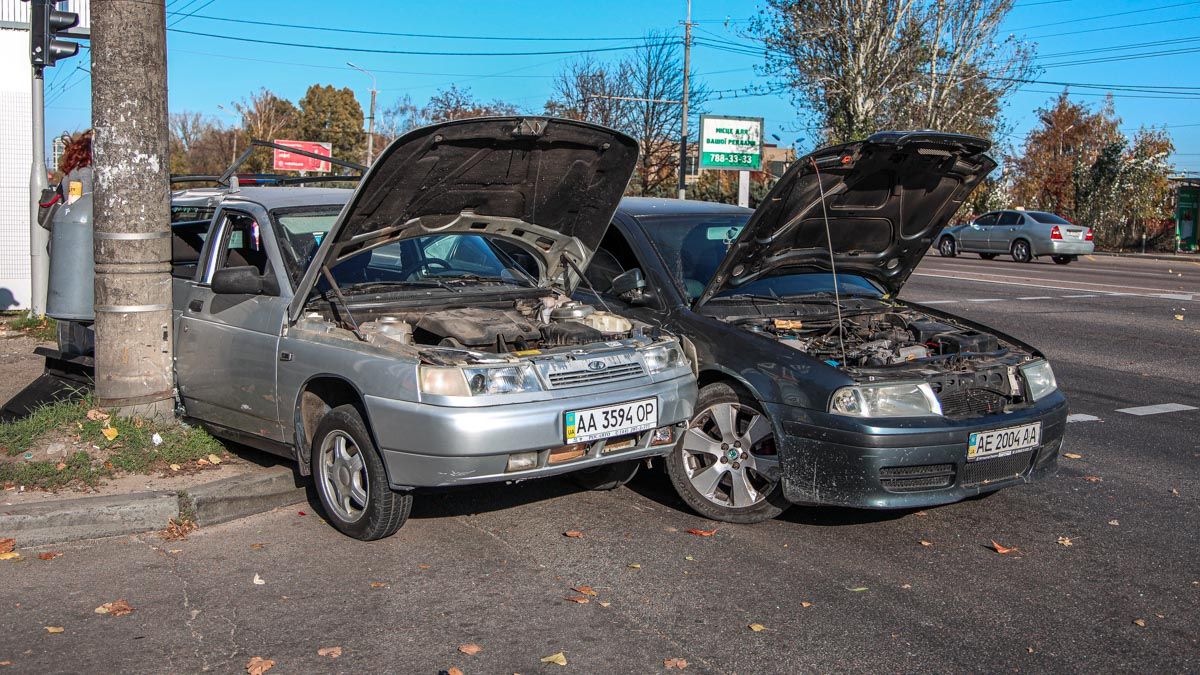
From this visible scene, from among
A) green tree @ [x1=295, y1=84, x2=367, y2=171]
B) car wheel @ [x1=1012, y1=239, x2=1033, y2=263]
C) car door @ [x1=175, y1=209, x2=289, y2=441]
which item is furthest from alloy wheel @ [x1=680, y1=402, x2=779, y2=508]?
green tree @ [x1=295, y1=84, x2=367, y2=171]

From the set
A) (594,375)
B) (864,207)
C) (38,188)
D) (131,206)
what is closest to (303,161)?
(38,188)

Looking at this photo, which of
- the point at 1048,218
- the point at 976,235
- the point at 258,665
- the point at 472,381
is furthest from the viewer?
the point at 976,235

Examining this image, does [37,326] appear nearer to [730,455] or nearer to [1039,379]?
[730,455]

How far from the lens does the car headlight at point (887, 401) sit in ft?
16.5

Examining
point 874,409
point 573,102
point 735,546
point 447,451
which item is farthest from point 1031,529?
point 573,102

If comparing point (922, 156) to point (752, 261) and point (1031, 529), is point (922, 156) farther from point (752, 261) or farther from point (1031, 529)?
point (1031, 529)

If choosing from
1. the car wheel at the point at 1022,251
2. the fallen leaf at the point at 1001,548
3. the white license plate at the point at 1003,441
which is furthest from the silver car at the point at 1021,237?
the fallen leaf at the point at 1001,548

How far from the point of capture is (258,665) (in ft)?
12.3

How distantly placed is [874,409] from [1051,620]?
1215 millimetres

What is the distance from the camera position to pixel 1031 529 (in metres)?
5.47

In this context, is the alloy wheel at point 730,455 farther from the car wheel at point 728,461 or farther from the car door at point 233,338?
the car door at point 233,338

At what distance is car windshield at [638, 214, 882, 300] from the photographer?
624cm

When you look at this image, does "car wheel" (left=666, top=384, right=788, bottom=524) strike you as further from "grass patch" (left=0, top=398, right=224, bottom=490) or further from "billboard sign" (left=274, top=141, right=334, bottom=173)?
"billboard sign" (left=274, top=141, right=334, bottom=173)

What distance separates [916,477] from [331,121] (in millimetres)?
81775
